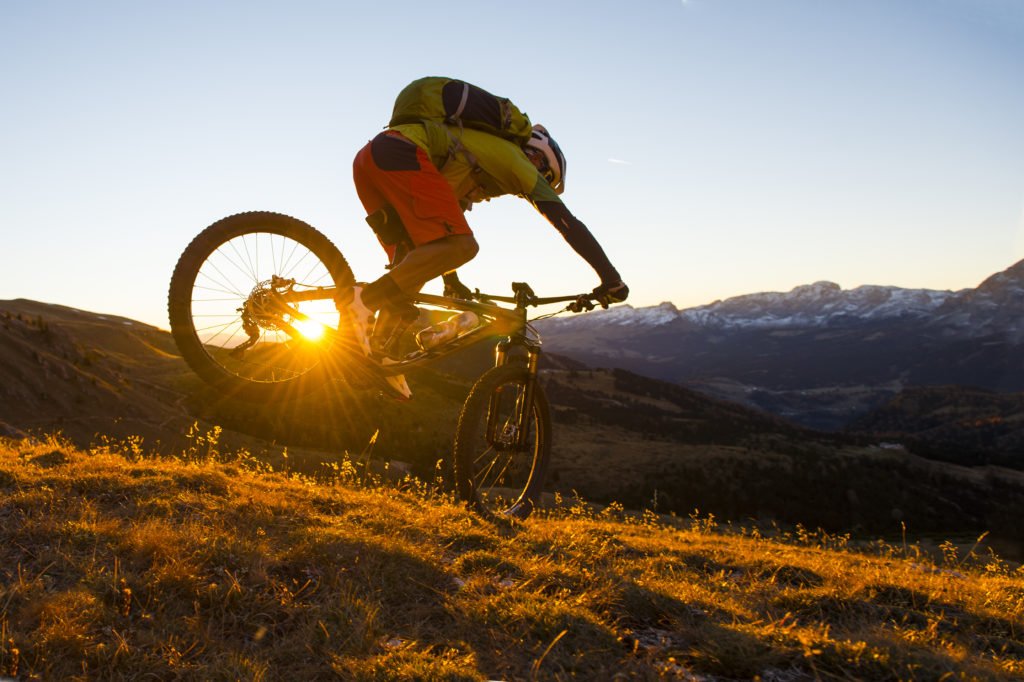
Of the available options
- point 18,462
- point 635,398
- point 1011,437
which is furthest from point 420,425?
point 1011,437

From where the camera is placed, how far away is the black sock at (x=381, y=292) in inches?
210

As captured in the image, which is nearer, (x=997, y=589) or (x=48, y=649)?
(x=48, y=649)

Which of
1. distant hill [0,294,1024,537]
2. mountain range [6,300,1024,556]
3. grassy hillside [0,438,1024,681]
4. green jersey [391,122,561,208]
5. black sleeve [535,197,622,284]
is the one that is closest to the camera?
grassy hillside [0,438,1024,681]

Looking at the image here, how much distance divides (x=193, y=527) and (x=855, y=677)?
154 inches

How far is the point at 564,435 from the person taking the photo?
322 feet

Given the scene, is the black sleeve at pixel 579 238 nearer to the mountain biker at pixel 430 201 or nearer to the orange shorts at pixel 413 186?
the mountain biker at pixel 430 201

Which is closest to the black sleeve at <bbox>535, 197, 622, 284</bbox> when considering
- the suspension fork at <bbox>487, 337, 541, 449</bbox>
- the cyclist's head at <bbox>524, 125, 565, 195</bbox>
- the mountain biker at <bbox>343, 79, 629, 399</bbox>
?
the mountain biker at <bbox>343, 79, 629, 399</bbox>

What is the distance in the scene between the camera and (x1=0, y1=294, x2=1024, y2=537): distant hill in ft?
115

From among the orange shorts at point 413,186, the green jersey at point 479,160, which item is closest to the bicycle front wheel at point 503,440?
the orange shorts at point 413,186

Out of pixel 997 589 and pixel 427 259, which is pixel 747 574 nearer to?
pixel 997 589

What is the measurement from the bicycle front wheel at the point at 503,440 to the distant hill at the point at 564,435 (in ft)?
19.6

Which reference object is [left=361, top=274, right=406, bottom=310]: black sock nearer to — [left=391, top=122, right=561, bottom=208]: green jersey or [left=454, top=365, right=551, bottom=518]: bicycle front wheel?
[left=391, top=122, right=561, bottom=208]: green jersey

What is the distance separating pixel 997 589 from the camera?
5137 millimetres

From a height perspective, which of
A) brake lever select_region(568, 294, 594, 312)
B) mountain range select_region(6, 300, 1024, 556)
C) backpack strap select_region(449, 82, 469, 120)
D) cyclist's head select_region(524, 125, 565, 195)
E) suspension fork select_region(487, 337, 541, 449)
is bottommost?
mountain range select_region(6, 300, 1024, 556)
